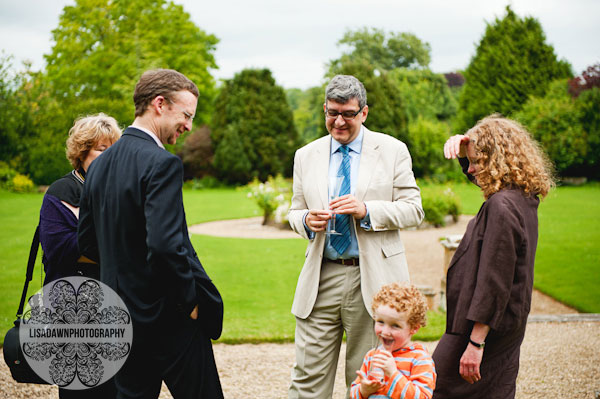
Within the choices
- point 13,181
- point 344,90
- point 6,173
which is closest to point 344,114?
point 344,90

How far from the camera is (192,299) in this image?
247 cm

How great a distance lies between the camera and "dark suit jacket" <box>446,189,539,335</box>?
105 inches

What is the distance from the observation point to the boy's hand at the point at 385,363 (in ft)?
7.99

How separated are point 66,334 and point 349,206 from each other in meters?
1.89

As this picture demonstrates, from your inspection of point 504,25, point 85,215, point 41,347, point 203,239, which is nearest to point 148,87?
point 85,215

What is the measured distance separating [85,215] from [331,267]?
1.50 metres

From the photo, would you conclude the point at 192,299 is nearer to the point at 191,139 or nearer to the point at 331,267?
the point at 331,267

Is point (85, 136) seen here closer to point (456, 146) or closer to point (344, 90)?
point (344, 90)

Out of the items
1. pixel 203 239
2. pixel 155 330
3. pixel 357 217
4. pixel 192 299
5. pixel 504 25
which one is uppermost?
pixel 504 25

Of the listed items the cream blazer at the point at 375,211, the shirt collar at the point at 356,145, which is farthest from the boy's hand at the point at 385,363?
the shirt collar at the point at 356,145

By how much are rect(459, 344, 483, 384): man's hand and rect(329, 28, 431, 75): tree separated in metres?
45.5

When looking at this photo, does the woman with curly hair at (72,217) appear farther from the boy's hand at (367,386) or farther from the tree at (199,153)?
the tree at (199,153)

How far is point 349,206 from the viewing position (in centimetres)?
309

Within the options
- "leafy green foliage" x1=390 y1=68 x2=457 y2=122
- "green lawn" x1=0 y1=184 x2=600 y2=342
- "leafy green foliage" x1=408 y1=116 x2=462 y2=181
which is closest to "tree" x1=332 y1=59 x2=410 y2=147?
"leafy green foliage" x1=408 y1=116 x2=462 y2=181
